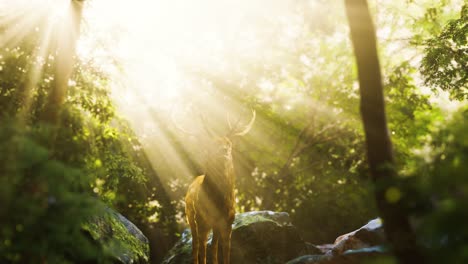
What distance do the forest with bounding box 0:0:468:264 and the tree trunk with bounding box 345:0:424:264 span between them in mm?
18

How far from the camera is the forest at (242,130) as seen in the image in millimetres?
3662

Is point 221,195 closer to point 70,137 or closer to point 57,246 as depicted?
point 70,137

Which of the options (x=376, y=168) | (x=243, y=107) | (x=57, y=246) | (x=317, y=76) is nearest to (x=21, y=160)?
(x=57, y=246)

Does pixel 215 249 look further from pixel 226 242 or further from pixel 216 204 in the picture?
pixel 216 204

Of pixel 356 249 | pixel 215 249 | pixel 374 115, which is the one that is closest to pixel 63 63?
pixel 374 115

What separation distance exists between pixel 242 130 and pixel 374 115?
4794 millimetres

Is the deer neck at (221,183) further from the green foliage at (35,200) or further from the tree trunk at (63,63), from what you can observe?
the green foliage at (35,200)

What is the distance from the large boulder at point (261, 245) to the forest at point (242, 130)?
0.16 feet

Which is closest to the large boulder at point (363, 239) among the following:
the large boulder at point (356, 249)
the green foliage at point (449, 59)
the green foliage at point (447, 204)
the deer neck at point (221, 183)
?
the large boulder at point (356, 249)

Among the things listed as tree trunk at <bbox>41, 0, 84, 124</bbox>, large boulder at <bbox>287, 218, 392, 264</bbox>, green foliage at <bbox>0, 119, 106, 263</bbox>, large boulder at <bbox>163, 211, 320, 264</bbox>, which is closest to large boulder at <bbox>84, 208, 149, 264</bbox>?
tree trunk at <bbox>41, 0, 84, 124</bbox>

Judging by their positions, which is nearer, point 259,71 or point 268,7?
point 268,7

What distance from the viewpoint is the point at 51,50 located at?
6.21m

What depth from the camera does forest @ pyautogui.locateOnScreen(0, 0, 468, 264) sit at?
12.0 feet

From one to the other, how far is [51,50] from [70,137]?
207 cm
